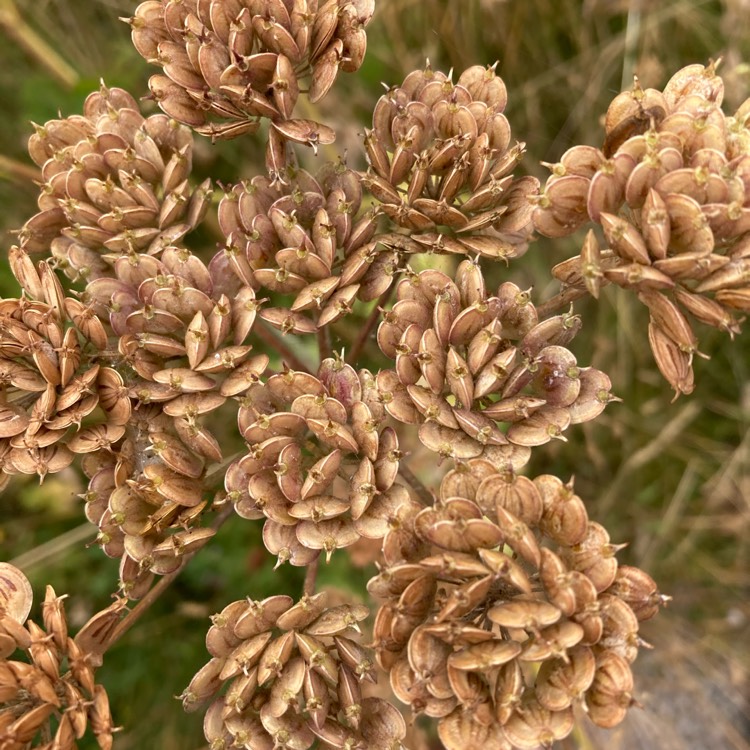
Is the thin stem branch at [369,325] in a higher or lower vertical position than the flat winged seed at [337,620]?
higher

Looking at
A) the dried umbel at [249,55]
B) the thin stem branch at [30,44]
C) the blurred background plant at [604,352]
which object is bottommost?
Result: the blurred background plant at [604,352]

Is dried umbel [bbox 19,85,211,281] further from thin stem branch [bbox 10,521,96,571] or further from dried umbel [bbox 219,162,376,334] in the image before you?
thin stem branch [bbox 10,521,96,571]

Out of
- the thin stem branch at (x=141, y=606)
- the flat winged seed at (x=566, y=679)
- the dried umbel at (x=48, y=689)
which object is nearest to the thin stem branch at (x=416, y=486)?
the thin stem branch at (x=141, y=606)

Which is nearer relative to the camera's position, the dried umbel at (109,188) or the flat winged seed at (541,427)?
the flat winged seed at (541,427)

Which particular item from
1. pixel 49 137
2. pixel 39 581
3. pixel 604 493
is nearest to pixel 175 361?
pixel 49 137

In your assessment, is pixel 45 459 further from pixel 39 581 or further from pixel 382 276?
pixel 39 581

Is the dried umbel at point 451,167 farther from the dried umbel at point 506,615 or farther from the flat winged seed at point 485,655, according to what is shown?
the flat winged seed at point 485,655

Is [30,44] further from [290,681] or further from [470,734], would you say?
[470,734]
